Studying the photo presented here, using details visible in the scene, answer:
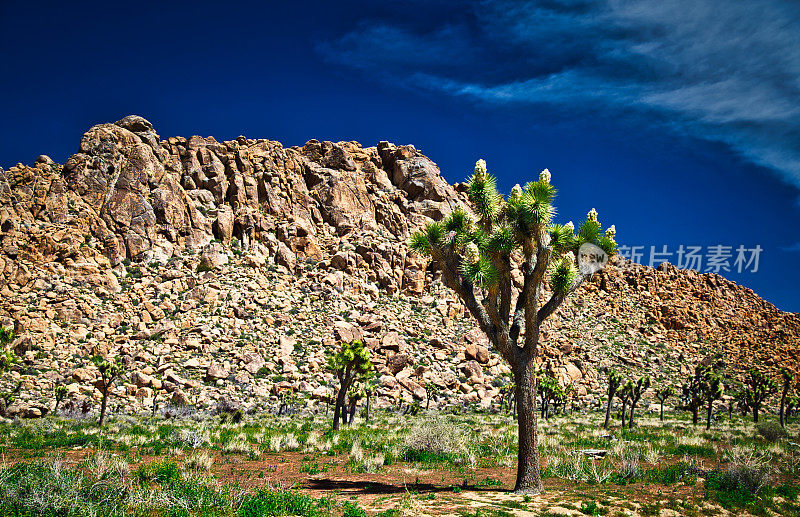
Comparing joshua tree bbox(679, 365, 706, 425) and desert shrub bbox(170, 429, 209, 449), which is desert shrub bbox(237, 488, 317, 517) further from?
joshua tree bbox(679, 365, 706, 425)

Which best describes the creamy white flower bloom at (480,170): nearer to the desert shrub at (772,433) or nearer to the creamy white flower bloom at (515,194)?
the creamy white flower bloom at (515,194)

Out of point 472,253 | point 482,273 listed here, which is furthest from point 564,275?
point 472,253

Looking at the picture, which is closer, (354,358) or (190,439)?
(190,439)

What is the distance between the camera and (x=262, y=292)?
5031cm

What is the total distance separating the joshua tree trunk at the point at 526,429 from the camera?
1066 centimetres

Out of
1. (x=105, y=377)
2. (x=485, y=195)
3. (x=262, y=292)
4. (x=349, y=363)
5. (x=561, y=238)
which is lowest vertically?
(x=105, y=377)

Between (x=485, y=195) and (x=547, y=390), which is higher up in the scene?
(x=485, y=195)

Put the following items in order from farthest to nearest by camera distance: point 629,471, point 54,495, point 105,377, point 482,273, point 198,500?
point 105,377, point 629,471, point 482,273, point 198,500, point 54,495

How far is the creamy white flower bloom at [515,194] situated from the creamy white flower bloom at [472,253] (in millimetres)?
1605

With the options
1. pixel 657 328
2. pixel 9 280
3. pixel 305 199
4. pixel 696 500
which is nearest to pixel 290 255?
pixel 305 199

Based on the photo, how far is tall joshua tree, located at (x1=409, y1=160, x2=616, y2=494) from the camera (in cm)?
1115

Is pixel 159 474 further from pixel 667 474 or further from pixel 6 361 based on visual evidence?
pixel 6 361

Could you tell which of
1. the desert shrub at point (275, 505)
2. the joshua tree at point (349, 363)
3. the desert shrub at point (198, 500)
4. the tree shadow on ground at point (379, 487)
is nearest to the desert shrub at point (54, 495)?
the desert shrub at point (198, 500)

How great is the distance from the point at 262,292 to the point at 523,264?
42.7 metres
